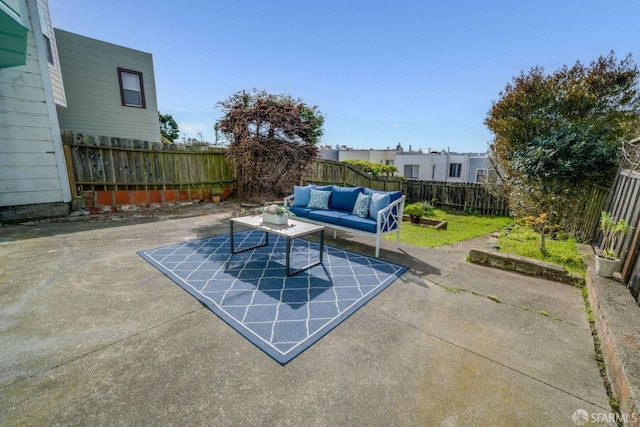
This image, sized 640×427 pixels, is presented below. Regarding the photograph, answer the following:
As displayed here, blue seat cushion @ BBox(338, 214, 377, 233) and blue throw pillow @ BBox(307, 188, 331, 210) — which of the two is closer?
blue seat cushion @ BBox(338, 214, 377, 233)

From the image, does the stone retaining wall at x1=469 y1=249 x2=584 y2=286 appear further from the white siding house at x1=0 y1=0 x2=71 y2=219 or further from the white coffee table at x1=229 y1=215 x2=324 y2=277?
the white siding house at x1=0 y1=0 x2=71 y2=219

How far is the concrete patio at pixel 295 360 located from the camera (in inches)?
60.9

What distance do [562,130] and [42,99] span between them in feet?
33.8

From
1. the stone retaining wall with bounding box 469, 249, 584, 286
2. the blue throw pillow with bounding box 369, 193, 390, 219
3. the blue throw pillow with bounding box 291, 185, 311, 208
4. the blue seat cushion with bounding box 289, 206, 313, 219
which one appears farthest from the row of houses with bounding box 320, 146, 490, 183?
the stone retaining wall with bounding box 469, 249, 584, 286

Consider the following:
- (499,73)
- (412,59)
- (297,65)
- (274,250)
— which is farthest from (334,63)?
(274,250)

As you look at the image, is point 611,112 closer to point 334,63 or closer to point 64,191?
point 334,63

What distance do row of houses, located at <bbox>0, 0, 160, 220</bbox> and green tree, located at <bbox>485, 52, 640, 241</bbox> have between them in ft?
27.4

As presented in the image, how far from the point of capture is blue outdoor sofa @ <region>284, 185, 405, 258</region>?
4390mm

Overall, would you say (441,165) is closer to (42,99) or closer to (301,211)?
(301,211)

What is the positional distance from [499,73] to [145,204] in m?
11.4

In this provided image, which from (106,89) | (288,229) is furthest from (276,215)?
(106,89)

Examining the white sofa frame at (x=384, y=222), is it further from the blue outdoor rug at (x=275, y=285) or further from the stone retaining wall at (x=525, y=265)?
the stone retaining wall at (x=525, y=265)

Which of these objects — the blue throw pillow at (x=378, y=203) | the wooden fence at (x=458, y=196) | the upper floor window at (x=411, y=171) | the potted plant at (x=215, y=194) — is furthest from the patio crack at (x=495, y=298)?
the upper floor window at (x=411, y=171)

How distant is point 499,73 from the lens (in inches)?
315
